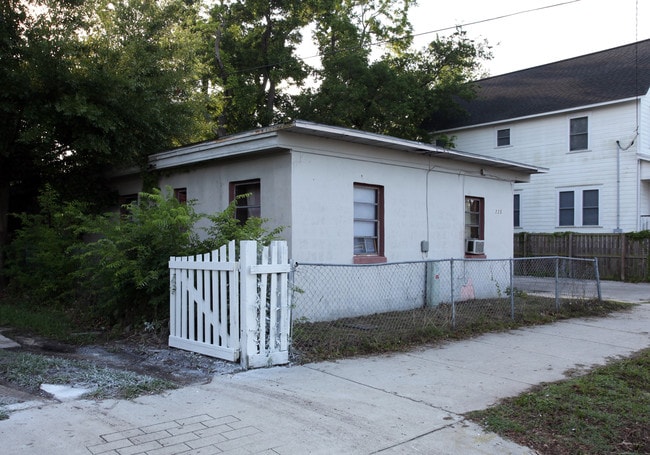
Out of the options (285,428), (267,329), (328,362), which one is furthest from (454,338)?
(285,428)

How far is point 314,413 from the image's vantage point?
15.4 feet

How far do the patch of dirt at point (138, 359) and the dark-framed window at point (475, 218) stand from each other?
26.6 ft

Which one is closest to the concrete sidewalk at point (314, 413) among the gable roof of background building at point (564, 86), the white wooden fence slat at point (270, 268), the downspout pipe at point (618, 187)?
the white wooden fence slat at point (270, 268)

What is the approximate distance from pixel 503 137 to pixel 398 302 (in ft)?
54.3

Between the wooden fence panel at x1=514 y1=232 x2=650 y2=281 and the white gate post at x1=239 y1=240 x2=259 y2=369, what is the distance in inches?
683

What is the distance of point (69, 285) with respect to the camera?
1068cm

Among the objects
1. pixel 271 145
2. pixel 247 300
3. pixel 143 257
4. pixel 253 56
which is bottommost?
pixel 247 300

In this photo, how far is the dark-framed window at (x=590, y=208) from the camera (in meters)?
21.7

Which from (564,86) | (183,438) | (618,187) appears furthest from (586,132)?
(183,438)

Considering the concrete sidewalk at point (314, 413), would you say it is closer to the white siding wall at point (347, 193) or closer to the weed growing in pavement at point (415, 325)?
the weed growing in pavement at point (415, 325)

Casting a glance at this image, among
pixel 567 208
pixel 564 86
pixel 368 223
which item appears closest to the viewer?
pixel 368 223

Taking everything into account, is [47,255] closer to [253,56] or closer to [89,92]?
[89,92]

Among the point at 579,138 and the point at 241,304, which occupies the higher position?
the point at 579,138

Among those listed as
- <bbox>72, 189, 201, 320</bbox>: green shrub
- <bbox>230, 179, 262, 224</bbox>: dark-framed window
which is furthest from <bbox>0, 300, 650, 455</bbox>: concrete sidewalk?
<bbox>230, 179, 262, 224</bbox>: dark-framed window
